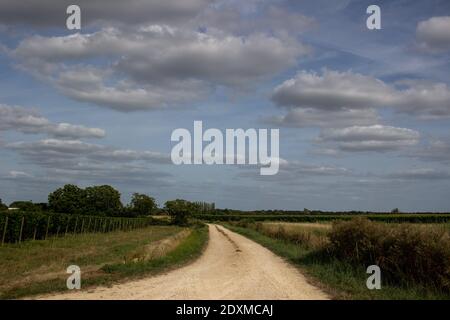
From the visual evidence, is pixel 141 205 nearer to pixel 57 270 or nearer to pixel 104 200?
pixel 104 200

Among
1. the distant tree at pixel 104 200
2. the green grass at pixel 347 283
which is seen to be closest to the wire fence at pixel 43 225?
the green grass at pixel 347 283

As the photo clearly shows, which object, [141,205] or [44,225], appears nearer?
[44,225]

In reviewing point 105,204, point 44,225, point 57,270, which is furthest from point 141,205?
point 57,270

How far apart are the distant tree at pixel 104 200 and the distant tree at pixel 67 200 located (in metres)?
3.39

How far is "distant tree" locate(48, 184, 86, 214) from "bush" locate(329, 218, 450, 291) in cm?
9116

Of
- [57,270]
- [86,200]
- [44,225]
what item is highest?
[86,200]

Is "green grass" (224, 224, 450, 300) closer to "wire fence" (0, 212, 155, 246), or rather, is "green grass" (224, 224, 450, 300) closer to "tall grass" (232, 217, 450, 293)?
"tall grass" (232, 217, 450, 293)

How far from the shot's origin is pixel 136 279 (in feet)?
49.7

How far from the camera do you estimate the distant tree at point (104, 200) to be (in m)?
114

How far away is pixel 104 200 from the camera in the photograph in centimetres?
11750

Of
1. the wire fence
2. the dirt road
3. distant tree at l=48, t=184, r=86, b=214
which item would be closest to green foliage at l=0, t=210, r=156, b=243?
the wire fence

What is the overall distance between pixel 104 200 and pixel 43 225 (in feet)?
259

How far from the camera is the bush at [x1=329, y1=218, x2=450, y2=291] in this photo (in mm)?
13766

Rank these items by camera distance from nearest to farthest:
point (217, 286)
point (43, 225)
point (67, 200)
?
point (217, 286) → point (43, 225) → point (67, 200)
